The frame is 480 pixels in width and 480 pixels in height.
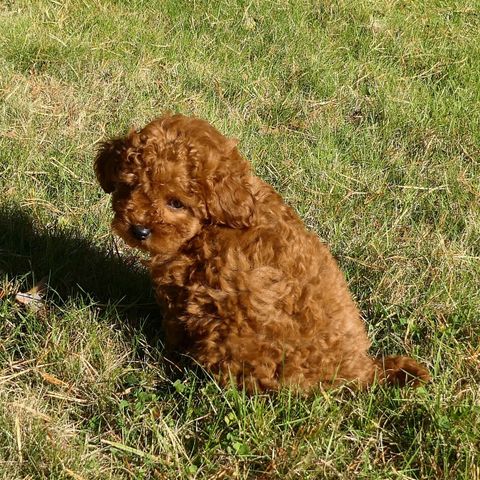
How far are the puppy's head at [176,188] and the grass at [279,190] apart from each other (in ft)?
1.94

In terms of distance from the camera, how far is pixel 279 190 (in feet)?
15.2

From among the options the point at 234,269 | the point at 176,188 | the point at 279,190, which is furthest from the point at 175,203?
the point at 279,190

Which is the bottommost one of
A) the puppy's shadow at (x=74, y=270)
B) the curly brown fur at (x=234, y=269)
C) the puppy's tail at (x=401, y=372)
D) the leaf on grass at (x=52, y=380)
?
the puppy's shadow at (x=74, y=270)

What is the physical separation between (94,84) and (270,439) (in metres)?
3.24

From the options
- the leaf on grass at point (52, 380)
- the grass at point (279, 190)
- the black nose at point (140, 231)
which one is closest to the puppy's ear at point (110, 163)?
the black nose at point (140, 231)

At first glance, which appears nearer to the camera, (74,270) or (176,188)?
(176,188)

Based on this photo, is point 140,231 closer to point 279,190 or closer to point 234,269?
point 234,269

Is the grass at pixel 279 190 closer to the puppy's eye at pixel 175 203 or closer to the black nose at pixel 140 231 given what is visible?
the black nose at pixel 140 231

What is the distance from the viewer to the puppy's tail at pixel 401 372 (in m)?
3.08

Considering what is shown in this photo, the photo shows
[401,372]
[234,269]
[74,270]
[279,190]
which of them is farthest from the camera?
[279,190]

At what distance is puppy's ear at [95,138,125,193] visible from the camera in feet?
10.7

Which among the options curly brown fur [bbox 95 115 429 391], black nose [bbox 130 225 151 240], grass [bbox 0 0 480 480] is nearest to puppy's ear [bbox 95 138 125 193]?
curly brown fur [bbox 95 115 429 391]

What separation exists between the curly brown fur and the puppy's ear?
77 mm

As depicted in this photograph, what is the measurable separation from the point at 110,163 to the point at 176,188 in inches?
16.8
